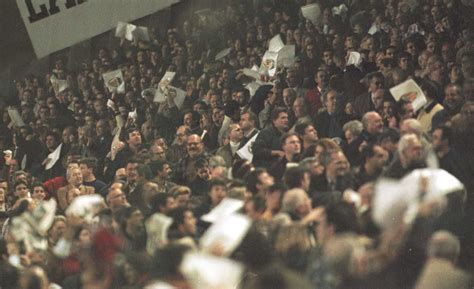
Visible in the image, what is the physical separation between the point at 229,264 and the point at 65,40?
389 inches

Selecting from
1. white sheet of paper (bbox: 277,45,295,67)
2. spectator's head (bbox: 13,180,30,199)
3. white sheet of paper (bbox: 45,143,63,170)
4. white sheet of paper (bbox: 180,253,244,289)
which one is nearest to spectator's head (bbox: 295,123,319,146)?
white sheet of paper (bbox: 180,253,244,289)

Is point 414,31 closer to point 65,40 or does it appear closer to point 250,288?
point 250,288

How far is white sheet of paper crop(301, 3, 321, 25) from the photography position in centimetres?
1360

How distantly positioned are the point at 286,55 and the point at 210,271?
5353mm

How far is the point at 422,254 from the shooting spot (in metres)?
7.45

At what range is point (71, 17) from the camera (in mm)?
17125

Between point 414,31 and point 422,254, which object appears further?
point 414,31

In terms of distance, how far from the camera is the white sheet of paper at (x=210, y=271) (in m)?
7.74

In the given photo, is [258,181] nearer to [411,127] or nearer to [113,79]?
[411,127]

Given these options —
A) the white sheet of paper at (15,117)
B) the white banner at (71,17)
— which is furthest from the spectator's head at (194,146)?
the white banner at (71,17)

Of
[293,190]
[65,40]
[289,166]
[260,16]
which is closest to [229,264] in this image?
[293,190]

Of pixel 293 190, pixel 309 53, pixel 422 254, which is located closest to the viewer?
pixel 422 254

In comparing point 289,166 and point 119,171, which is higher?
point 289,166

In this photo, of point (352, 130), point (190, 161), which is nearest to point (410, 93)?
point (352, 130)
